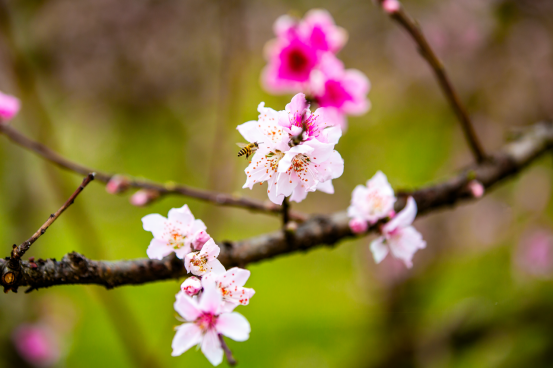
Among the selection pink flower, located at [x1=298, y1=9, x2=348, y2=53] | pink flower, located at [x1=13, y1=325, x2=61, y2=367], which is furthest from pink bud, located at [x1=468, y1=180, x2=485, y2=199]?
pink flower, located at [x1=13, y1=325, x2=61, y2=367]

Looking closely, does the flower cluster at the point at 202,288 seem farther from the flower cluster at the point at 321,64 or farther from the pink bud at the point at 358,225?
the flower cluster at the point at 321,64

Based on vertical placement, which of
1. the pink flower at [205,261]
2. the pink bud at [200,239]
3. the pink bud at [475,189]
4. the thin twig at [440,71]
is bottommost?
the pink flower at [205,261]

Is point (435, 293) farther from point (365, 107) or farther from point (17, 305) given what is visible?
point (17, 305)

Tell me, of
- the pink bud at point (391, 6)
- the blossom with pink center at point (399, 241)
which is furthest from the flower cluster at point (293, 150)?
the pink bud at point (391, 6)

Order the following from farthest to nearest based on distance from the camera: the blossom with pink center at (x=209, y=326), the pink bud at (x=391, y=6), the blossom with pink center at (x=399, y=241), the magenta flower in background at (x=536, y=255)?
the magenta flower in background at (x=536, y=255), the pink bud at (x=391, y=6), the blossom with pink center at (x=399, y=241), the blossom with pink center at (x=209, y=326)

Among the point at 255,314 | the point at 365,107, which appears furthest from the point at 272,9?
the point at 255,314

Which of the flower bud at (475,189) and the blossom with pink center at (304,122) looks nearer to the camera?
the blossom with pink center at (304,122)

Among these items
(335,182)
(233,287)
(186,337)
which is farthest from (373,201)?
(335,182)
